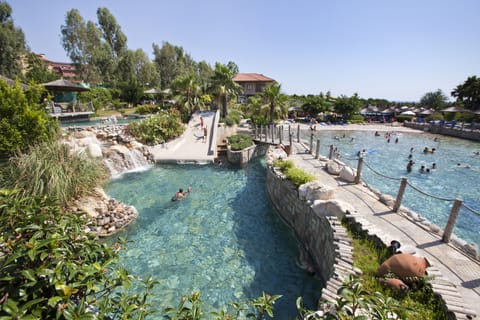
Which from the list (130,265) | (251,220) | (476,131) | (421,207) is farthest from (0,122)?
(476,131)

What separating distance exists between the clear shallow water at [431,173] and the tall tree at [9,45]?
44.8 m

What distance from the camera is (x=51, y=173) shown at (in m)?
7.16

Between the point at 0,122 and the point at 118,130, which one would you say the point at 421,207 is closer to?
the point at 0,122

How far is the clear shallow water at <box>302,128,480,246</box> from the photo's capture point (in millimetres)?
10273

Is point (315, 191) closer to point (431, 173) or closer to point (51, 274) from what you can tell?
point (51, 274)

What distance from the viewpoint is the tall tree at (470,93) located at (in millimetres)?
39184

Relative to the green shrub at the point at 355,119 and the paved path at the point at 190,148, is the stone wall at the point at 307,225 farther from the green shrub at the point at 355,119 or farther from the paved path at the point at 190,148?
the green shrub at the point at 355,119

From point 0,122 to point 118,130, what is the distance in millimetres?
10233

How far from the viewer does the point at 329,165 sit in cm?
1075

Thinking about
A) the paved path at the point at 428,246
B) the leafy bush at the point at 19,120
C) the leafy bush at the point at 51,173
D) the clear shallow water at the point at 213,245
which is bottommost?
the clear shallow water at the point at 213,245

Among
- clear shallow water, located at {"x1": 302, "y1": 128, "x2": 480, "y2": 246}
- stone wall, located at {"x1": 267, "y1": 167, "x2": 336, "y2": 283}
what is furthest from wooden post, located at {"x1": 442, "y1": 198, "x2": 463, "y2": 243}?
clear shallow water, located at {"x1": 302, "y1": 128, "x2": 480, "y2": 246}

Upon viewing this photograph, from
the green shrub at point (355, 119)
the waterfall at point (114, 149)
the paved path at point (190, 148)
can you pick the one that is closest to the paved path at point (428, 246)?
the paved path at point (190, 148)

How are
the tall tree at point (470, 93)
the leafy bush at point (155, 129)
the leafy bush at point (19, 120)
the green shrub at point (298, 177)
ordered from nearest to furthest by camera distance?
the leafy bush at point (19, 120) → the green shrub at point (298, 177) → the leafy bush at point (155, 129) → the tall tree at point (470, 93)

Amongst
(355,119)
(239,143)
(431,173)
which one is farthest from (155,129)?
(355,119)
